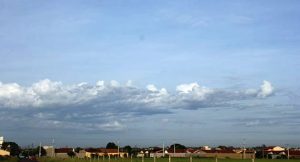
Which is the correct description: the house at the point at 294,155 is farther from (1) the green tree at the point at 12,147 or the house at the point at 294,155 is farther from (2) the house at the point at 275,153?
(1) the green tree at the point at 12,147

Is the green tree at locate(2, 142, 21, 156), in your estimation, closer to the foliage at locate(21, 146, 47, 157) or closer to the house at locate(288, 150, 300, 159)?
the foliage at locate(21, 146, 47, 157)

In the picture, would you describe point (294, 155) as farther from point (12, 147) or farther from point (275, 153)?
point (12, 147)

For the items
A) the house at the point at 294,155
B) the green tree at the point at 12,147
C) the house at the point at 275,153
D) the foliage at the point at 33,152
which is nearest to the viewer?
the house at the point at 294,155

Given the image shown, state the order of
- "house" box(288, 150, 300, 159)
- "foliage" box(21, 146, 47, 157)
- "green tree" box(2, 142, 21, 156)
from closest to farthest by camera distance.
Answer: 1. "house" box(288, 150, 300, 159)
2. "green tree" box(2, 142, 21, 156)
3. "foliage" box(21, 146, 47, 157)

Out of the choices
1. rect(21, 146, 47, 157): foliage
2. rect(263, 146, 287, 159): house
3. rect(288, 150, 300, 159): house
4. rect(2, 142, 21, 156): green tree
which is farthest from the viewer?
rect(21, 146, 47, 157): foliage

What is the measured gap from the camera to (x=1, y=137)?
124 meters

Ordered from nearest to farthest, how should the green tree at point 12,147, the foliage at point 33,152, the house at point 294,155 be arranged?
the house at point 294,155
the green tree at point 12,147
the foliage at point 33,152

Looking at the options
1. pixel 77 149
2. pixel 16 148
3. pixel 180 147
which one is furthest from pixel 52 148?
pixel 180 147

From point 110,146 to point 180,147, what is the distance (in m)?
28.6

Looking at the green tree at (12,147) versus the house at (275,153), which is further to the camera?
the green tree at (12,147)

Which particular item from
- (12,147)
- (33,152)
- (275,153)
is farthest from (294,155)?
(33,152)

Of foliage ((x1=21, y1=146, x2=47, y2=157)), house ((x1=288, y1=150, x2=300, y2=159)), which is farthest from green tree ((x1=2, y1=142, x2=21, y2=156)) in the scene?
house ((x1=288, y1=150, x2=300, y2=159))

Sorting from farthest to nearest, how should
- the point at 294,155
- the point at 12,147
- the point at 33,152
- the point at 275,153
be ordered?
the point at 33,152
the point at 12,147
the point at 275,153
the point at 294,155

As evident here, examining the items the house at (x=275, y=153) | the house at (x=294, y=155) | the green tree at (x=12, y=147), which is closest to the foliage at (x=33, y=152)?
the green tree at (x=12, y=147)
